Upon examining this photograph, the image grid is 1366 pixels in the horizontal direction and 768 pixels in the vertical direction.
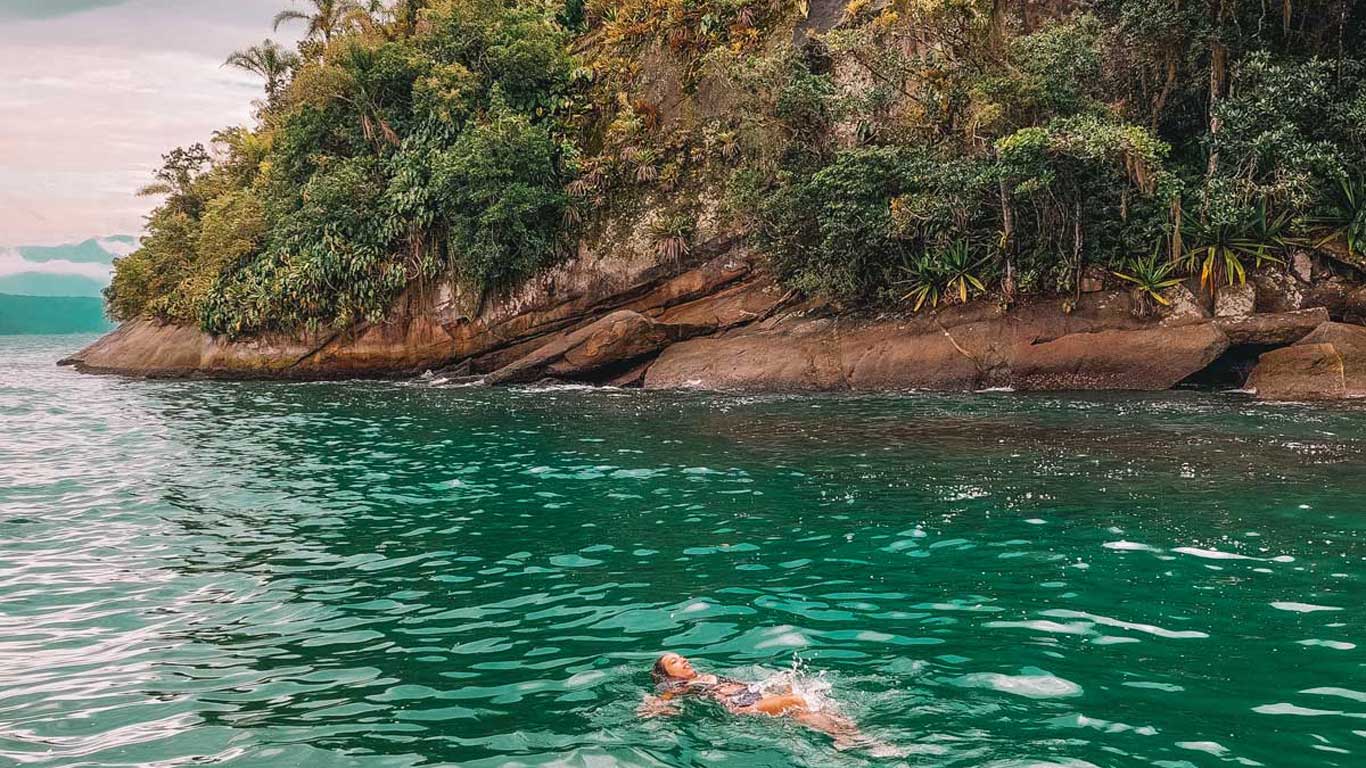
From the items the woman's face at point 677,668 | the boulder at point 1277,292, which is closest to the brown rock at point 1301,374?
the boulder at point 1277,292

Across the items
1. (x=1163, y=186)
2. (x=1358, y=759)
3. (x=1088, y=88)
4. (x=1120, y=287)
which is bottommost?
(x=1358, y=759)

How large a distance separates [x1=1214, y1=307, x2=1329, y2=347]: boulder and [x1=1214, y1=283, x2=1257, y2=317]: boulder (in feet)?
0.90

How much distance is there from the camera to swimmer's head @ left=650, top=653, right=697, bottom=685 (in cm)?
515

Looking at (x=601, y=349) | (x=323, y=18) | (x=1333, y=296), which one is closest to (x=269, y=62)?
(x=323, y=18)

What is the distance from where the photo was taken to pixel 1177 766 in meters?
4.18

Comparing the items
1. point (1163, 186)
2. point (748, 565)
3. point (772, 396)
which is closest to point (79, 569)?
point (748, 565)

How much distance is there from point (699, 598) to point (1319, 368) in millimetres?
16630

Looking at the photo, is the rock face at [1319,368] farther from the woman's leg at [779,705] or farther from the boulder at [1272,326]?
the woman's leg at [779,705]

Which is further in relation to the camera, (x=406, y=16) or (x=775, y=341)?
(x=406, y=16)

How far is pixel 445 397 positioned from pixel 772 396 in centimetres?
884

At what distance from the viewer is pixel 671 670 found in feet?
17.0

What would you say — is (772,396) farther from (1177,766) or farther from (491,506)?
(1177,766)

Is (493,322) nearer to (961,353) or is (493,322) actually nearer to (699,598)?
(961,353)

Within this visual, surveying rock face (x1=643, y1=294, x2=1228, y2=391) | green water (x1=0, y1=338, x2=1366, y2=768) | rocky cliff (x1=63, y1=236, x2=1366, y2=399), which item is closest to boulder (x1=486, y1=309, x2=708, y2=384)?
rocky cliff (x1=63, y1=236, x2=1366, y2=399)
